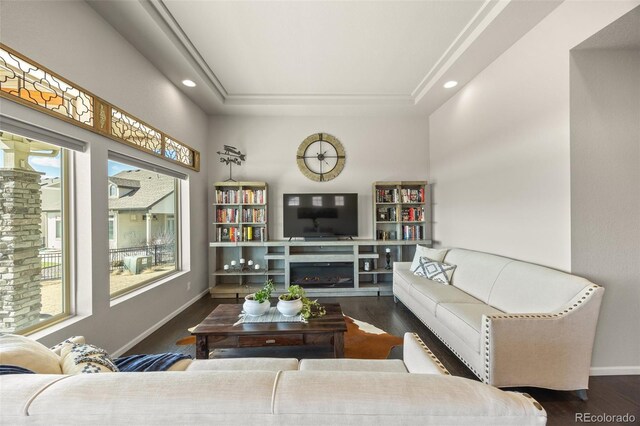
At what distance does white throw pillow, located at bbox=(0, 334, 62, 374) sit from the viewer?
3.24 feet

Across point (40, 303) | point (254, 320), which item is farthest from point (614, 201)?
point (40, 303)

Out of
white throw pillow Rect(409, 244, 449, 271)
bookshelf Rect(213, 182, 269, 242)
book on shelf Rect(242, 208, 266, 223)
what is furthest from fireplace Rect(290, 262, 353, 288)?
white throw pillow Rect(409, 244, 449, 271)

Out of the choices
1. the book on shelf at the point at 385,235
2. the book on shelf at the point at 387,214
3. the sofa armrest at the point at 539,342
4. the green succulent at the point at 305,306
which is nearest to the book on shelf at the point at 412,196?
the book on shelf at the point at 387,214

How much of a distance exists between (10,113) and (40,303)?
138 centimetres

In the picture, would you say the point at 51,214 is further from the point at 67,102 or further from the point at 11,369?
the point at 11,369

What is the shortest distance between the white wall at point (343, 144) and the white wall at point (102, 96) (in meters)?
1.37

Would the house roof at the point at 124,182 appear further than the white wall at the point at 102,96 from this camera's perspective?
Yes

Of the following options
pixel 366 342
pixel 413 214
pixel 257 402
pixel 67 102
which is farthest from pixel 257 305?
pixel 413 214

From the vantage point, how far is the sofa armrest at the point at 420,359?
3.74ft

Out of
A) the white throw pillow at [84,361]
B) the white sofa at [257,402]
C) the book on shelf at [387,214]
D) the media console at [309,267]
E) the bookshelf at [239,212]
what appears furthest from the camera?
the book on shelf at [387,214]

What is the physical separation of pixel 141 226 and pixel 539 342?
156 inches

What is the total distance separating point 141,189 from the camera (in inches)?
121

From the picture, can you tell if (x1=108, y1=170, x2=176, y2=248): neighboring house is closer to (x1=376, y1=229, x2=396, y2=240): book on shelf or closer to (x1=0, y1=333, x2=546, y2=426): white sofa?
(x1=0, y1=333, x2=546, y2=426): white sofa

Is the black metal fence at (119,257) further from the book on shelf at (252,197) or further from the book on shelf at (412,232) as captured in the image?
the book on shelf at (412,232)
